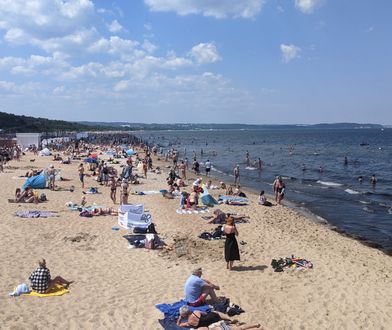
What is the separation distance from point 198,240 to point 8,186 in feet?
42.7

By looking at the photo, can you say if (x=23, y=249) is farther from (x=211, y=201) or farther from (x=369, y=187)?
(x=369, y=187)

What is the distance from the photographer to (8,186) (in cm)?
2070

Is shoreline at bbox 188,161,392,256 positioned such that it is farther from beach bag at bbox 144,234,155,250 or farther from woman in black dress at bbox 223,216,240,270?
beach bag at bbox 144,234,155,250

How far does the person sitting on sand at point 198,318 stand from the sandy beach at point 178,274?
457mm

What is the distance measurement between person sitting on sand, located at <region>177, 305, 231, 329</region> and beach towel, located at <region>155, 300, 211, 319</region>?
201 millimetres

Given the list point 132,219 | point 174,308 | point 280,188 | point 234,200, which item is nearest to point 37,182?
point 132,219

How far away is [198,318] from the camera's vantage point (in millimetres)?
6820

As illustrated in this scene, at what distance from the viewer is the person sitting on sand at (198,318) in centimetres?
680

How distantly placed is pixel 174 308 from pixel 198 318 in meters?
0.69

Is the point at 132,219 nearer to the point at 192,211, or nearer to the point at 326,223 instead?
the point at 192,211

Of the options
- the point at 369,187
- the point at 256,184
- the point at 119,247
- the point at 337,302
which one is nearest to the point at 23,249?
the point at 119,247

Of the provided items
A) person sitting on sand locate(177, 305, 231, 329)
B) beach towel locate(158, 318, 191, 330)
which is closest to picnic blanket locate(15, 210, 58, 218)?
beach towel locate(158, 318, 191, 330)

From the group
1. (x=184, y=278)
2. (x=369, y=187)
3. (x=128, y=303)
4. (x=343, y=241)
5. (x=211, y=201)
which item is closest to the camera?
(x=128, y=303)

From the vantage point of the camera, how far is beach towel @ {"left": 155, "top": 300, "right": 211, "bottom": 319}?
7.16 metres
